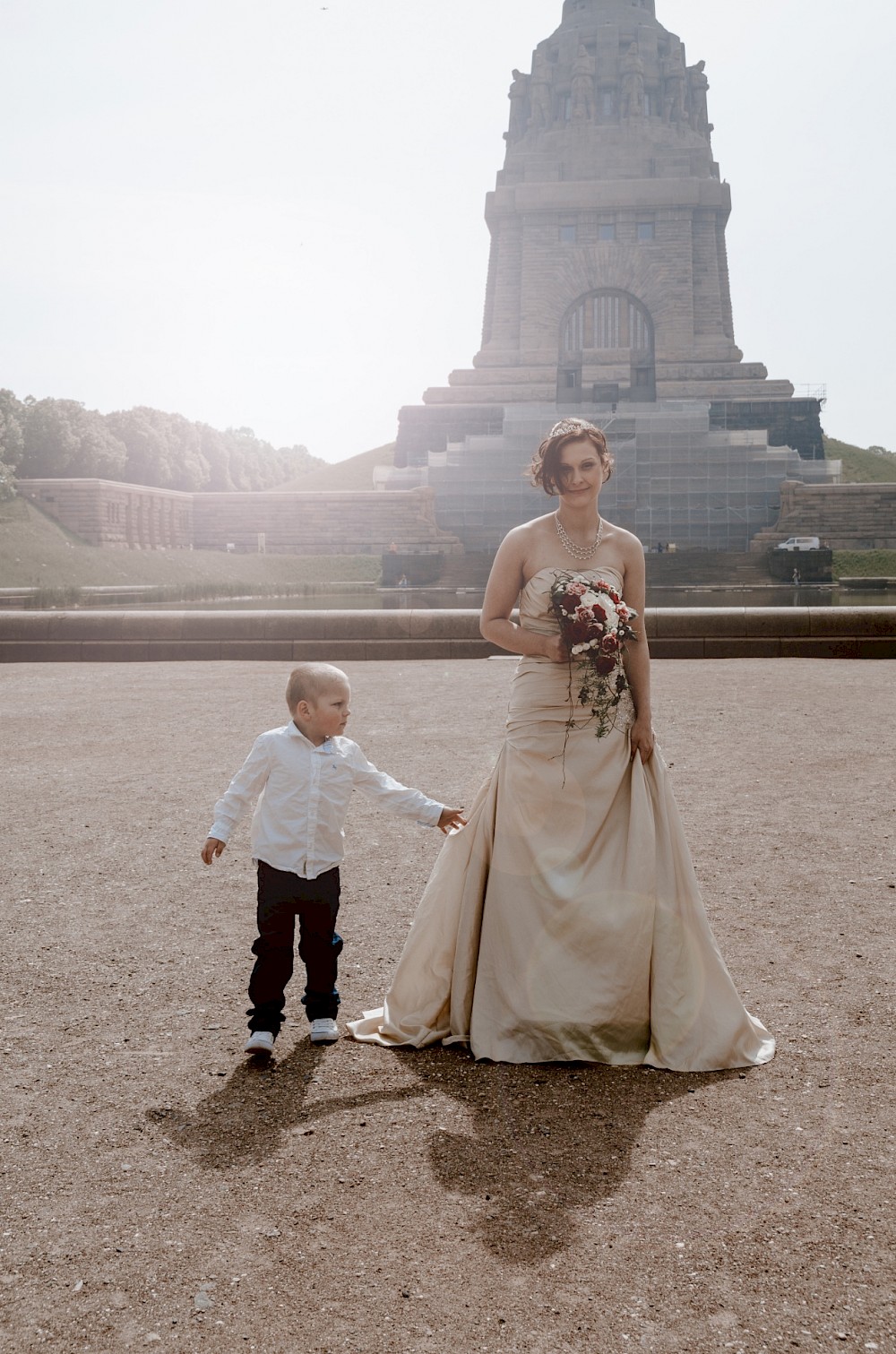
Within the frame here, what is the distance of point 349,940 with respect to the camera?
4641 mm

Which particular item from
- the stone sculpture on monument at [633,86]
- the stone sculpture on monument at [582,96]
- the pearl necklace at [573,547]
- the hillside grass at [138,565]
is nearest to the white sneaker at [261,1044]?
the pearl necklace at [573,547]

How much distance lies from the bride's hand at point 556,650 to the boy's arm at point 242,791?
3.02 ft

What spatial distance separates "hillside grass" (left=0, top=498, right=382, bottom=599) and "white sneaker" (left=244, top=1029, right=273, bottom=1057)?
48.5m

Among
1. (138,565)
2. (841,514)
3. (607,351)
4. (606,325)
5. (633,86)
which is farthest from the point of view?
(633,86)

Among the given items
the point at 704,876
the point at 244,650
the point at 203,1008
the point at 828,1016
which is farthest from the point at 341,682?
the point at 244,650

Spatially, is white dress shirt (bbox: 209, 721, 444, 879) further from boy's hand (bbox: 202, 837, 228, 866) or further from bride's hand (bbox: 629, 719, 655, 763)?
bride's hand (bbox: 629, 719, 655, 763)

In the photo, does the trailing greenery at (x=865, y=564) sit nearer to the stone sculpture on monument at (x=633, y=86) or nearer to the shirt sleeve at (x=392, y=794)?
the stone sculpture on monument at (x=633, y=86)

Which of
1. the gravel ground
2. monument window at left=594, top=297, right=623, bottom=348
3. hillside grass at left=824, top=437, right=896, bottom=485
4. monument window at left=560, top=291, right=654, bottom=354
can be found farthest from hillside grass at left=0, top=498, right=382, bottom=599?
the gravel ground

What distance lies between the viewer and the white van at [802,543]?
52219 millimetres

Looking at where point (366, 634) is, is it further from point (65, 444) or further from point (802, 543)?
point (65, 444)

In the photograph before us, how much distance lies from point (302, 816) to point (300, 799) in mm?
53

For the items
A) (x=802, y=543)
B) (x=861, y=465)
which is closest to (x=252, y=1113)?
(x=802, y=543)

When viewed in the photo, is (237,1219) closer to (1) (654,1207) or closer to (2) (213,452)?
(1) (654,1207)

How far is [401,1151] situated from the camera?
9.84 ft
